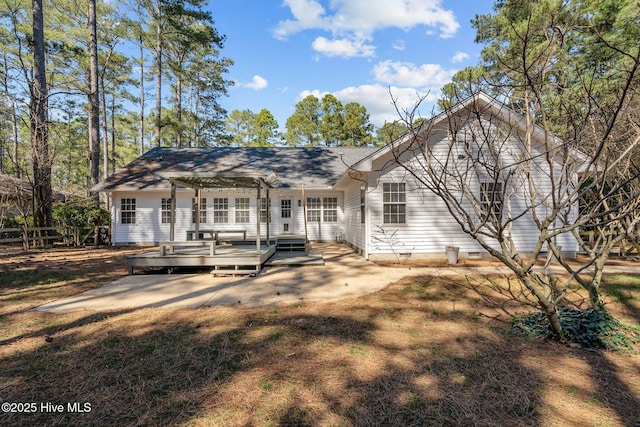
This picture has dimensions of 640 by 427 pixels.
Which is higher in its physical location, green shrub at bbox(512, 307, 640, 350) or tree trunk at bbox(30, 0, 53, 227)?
tree trunk at bbox(30, 0, 53, 227)

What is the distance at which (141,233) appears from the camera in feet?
48.0

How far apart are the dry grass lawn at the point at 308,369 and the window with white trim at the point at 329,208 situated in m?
10.3

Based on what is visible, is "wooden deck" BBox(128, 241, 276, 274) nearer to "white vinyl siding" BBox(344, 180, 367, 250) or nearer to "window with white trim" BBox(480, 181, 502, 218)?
"white vinyl siding" BBox(344, 180, 367, 250)

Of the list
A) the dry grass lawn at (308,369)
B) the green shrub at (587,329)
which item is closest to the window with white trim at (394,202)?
the dry grass lawn at (308,369)

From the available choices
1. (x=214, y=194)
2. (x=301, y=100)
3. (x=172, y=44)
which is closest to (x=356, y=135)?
(x=301, y=100)

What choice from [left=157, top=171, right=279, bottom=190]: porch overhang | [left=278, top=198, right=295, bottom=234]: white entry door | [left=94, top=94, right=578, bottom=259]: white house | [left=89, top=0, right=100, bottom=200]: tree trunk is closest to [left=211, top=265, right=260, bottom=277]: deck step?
[left=94, top=94, right=578, bottom=259]: white house

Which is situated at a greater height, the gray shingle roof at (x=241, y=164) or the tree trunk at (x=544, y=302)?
the gray shingle roof at (x=241, y=164)

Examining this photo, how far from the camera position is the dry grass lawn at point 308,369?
7.98 ft

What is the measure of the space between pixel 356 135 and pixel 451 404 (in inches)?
1361

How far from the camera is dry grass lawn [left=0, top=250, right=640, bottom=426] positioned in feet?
7.98

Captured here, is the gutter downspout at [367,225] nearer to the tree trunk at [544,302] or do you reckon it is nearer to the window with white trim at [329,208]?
the window with white trim at [329,208]

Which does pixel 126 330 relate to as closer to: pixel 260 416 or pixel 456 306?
pixel 260 416

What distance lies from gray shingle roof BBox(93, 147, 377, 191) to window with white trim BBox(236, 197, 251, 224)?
164 centimetres

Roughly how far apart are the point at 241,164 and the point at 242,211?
337cm
